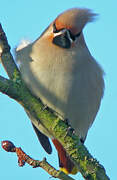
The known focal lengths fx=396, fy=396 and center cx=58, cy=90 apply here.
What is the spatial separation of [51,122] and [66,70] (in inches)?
40.3

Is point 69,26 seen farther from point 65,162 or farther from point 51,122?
point 65,162

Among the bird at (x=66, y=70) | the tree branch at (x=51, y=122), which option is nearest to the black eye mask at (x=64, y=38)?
the bird at (x=66, y=70)

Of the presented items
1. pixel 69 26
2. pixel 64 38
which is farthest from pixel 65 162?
pixel 69 26

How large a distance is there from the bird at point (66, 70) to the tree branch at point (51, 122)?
0.86 m

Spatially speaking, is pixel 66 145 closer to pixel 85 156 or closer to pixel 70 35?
pixel 85 156

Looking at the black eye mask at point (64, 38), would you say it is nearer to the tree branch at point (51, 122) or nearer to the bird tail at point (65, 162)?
the bird tail at point (65, 162)

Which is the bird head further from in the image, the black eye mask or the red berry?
the red berry

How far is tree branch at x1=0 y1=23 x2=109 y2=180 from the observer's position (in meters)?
2.50

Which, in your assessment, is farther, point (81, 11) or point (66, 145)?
point (81, 11)

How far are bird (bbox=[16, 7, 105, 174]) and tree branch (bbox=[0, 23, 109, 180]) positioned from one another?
861 mm

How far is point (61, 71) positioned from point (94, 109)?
624 millimetres

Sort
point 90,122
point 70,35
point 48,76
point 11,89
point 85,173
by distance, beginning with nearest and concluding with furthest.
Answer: point 85,173, point 11,89, point 48,76, point 70,35, point 90,122

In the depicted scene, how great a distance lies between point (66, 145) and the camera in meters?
2.65

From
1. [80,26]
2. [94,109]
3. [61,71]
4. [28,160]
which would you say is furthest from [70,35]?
[28,160]
